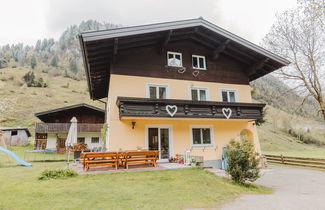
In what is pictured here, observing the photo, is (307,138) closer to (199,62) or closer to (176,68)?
(199,62)

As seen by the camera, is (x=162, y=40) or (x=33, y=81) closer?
(x=162, y=40)

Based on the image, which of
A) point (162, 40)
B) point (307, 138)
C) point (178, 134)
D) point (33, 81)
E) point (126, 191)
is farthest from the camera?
point (33, 81)

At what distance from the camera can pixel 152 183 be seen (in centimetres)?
665

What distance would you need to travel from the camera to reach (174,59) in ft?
40.9

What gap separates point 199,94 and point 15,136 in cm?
2990

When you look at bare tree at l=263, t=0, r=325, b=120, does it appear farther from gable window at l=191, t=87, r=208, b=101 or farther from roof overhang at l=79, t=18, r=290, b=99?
gable window at l=191, t=87, r=208, b=101

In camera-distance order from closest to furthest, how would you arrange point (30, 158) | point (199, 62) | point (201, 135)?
point (201, 135)
point (199, 62)
point (30, 158)

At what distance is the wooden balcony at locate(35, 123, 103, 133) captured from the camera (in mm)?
21750

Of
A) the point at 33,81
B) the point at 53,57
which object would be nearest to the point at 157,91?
the point at 33,81

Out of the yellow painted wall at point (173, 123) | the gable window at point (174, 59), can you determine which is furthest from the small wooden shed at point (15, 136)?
Answer: the gable window at point (174, 59)

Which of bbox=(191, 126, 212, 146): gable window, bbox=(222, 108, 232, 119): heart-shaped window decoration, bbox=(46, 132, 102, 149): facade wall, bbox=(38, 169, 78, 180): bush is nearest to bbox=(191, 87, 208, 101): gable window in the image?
bbox=(222, 108, 232, 119): heart-shaped window decoration

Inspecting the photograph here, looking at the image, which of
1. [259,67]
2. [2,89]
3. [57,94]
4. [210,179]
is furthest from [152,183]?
[2,89]

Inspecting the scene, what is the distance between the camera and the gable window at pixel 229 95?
13.0m

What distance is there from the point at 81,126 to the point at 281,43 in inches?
912
